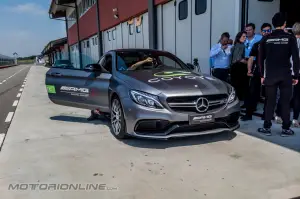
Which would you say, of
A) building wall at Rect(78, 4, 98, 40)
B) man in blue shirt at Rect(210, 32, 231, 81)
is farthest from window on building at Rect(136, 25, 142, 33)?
building wall at Rect(78, 4, 98, 40)

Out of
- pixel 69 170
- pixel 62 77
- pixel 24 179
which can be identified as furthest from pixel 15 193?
pixel 62 77

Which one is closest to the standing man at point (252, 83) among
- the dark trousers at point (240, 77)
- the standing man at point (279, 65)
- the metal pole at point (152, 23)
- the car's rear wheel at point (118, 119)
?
the dark trousers at point (240, 77)

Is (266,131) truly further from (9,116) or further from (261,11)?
(9,116)

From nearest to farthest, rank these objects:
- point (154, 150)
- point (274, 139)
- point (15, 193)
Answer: point (15, 193) < point (154, 150) < point (274, 139)

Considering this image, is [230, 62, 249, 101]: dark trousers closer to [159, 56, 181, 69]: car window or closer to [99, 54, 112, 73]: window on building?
[159, 56, 181, 69]: car window

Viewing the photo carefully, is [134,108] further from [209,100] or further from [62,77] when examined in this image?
[62,77]

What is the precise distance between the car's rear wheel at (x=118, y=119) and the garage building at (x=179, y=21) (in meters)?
3.77

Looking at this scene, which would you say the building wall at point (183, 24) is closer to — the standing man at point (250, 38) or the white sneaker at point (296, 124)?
the standing man at point (250, 38)

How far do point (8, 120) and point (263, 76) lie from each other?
5.64 meters

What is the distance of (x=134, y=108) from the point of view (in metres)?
4.08

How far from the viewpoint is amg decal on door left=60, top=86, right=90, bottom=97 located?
5461 mm

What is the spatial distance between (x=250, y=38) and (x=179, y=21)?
4.18 metres

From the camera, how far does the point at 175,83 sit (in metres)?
4.24

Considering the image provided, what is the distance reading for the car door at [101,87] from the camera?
5.12 meters
